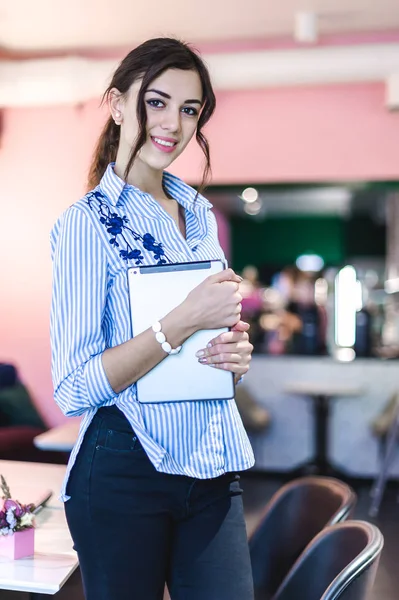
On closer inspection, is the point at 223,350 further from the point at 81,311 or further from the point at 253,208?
the point at 253,208

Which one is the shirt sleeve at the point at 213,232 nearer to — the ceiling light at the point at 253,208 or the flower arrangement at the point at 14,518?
the flower arrangement at the point at 14,518

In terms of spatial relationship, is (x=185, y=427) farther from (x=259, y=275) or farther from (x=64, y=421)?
(x=259, y=275)

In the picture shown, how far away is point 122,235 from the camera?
3.69 feet

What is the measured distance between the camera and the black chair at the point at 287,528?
75.2 inches

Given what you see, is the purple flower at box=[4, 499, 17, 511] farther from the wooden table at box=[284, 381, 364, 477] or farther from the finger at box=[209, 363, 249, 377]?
the wooden table at box=[284, 381, 364, 477]

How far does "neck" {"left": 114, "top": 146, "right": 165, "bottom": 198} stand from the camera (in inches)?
48.6

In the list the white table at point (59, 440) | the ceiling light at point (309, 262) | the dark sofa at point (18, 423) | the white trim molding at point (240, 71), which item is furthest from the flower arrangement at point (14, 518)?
the ceiling light at point (309, 262)

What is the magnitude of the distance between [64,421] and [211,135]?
242cm

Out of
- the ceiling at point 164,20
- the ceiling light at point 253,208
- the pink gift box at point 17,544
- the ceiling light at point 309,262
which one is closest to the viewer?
the pink gift box at point 17,544

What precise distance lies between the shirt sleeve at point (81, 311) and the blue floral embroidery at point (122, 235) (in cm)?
3

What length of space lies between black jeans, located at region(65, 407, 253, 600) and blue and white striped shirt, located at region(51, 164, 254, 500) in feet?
0.08

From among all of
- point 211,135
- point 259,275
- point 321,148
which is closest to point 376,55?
point 321,148

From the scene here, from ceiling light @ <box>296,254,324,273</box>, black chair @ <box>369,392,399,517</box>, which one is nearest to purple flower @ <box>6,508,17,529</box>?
black chair @ <box>369,392,399,517</box>

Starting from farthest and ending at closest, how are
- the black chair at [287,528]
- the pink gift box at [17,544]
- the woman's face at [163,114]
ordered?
the black chair at [287,528]
the pink gift box at [17,544]
the woman's face at [163,114]
